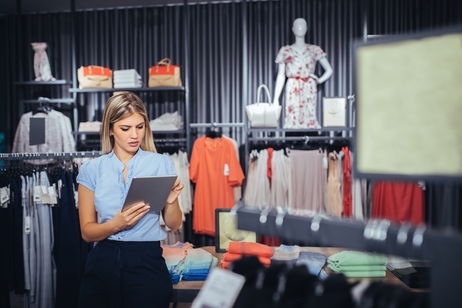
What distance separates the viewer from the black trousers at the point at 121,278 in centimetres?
173

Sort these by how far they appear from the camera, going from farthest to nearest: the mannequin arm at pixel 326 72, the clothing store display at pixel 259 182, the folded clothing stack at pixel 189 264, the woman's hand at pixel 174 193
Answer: the mannequin arm at pixel 326 72 < the clothing store display at pixel 259 182 < the folded clothing stack at pixel 189 264 < the woman's hand at pixel 174 193

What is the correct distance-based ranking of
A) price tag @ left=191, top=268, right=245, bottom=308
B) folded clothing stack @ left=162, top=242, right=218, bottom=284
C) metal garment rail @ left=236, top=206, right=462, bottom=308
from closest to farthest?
metal garment rail @ left=236, top=206, right=462, bottom=308, price tag @ left=191, top=268, right=245, bottom=308, folded clothing stack @ left=162, top=242, right=218, bottom=284

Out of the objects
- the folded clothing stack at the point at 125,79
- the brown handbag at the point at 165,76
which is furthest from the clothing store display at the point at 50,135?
the brown handbag at the point at 165,76

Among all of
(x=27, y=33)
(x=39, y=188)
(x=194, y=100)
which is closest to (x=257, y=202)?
(x=194, y=100)

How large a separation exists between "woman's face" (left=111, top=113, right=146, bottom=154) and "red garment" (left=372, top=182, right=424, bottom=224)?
9.02ft

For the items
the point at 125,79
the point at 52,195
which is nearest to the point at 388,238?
the point at 52,195

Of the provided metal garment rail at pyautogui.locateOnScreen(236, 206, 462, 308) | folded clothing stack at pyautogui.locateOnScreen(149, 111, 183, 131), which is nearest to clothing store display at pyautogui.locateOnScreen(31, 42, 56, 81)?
folded clothing stack at pyautogui.locateOnScreen(149, 111, 183, 131)

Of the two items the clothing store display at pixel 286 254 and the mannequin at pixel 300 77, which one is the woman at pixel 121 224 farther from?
the mannequin at pixel 300 77

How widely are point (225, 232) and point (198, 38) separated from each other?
3015 millimetres

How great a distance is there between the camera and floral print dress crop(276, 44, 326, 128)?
13.9 ft

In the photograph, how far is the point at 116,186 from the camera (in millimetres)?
1805

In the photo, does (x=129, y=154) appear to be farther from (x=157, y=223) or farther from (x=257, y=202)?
(x=257, y=202)

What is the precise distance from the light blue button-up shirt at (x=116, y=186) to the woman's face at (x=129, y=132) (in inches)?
3.1

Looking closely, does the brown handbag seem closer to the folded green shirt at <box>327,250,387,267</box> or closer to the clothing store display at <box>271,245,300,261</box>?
the clothing store display at <box>271,245,300,261</box>
